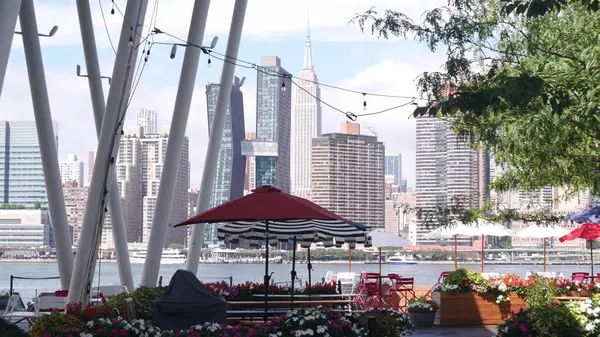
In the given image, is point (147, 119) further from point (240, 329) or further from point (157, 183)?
point (240, 329)

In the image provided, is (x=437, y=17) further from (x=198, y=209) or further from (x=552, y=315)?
(x=198, y=209)

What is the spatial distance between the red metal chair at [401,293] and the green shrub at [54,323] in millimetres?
10859

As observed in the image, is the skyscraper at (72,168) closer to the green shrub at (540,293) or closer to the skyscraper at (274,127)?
the skyscraper at (274,127)

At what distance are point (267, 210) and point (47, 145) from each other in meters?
9.48

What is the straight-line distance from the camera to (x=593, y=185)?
17734mm

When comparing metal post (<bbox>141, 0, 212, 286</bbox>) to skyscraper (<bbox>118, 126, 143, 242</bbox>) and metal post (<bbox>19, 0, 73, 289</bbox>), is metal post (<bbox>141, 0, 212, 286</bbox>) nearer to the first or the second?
metal post (<bbox>19, 0, 73, 289</bbox>)

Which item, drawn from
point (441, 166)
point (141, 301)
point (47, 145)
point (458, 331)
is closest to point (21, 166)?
point (441, 166)

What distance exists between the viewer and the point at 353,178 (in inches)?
4845

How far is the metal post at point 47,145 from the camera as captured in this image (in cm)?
A: 2083

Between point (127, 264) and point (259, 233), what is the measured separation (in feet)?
19.7

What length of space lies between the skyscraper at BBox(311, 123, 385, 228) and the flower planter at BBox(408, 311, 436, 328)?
98.7 meters

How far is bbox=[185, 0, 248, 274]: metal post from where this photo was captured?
73.3 ft

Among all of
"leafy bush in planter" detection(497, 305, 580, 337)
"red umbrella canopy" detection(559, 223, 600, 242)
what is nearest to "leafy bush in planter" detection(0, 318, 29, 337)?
"leafy bush in planter" detection(497, 305, 580, 337)

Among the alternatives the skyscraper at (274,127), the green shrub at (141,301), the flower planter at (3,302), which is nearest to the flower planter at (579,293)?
the green shrub at (141,301)
